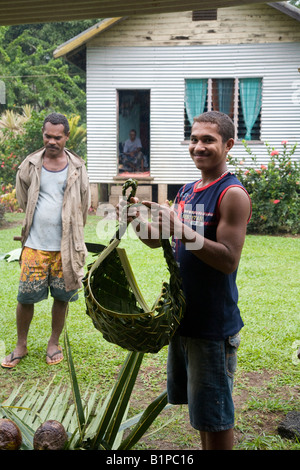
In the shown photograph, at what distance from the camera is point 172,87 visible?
12664 mm

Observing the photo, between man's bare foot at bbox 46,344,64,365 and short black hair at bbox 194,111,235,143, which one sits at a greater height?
short black hair at bbox 194,111,235,143

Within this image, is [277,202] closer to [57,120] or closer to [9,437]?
[57,120]

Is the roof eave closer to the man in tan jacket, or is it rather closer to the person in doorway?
the person in doorway

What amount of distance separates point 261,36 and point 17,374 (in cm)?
1132

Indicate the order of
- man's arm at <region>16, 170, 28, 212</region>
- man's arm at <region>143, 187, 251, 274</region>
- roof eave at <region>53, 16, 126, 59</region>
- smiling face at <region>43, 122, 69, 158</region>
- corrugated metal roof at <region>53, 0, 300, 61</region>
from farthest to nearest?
roof eave at <region>53, 16, 126, 59</region> → corrugated metal roof at <region>53, 0, 300, 61</region> → man's arm at <region>16, 170, 28, 212</region> → smiling face at <region>43, 122, 69, 158</region> → man's arm at <region>143, 187, 251, 274</region>

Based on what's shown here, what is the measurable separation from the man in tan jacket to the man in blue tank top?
6.08 feet

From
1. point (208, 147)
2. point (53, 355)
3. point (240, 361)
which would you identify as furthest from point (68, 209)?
point (208, 147)

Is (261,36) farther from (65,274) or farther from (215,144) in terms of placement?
(215,144)

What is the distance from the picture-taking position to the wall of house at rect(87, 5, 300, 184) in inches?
479

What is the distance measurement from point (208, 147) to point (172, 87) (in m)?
11.4

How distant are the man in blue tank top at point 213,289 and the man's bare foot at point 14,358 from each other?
2159mm

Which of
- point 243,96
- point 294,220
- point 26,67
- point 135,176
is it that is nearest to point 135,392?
point 294,220

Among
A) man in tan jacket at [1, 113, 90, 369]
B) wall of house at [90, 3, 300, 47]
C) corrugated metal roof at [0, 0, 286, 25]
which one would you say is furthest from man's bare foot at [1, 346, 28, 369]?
wall of house at [90, 3, 300, 47]
